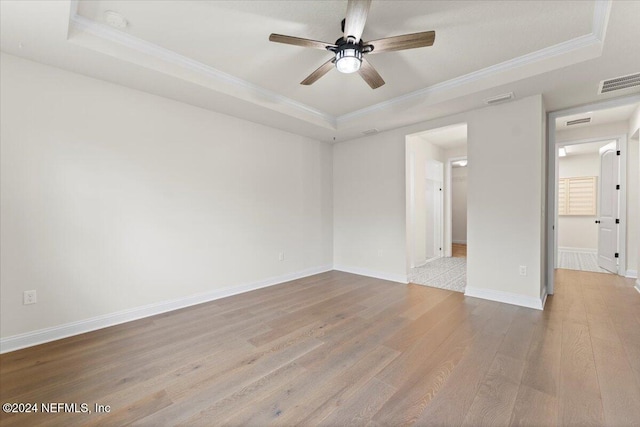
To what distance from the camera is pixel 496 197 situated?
11.4 ft

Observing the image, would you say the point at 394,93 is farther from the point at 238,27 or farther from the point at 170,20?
the point at 170,20

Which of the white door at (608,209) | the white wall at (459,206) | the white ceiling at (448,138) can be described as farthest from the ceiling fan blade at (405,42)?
the white wall at (459,206)

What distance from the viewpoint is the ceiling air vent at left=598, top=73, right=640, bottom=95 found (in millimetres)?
2752

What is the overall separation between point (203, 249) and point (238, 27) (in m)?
2.55

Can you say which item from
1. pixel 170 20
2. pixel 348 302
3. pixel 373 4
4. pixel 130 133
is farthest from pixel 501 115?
pixel 130 133

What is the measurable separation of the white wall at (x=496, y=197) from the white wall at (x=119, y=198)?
1.96 metres

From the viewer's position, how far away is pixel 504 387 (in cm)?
179

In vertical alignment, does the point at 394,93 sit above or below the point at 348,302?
above

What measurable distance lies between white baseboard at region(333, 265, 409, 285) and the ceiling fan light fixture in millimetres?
3333

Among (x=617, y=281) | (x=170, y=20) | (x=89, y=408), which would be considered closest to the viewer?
(x=89, y=408)

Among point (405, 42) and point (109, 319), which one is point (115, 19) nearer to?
point (405, 42)

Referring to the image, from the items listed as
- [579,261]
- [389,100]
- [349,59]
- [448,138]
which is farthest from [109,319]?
[579,261]

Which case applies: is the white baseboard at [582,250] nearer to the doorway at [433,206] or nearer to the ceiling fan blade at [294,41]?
the doorway at [433,206]

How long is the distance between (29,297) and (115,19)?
A: 98.8 inches
